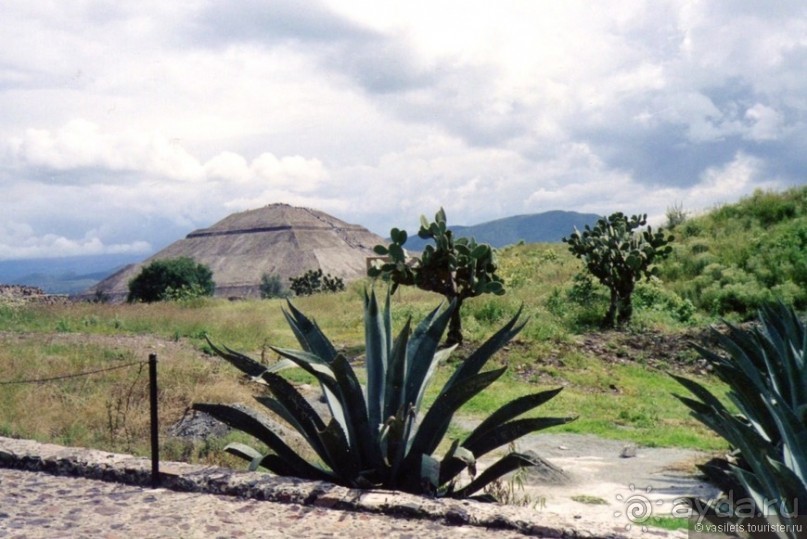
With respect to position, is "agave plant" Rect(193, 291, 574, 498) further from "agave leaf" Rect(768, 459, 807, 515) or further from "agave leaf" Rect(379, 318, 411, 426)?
"agave leaf" Rect(768, 459, 807, 515)

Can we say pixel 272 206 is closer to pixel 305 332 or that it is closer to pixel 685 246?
pixel 685 246

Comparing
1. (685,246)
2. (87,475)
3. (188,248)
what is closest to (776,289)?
(685,246)

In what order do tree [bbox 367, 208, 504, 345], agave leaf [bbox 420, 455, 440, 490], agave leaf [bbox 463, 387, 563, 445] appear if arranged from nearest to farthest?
agave leaf [bbox 420, 455, 440, 490] → agave leaf [bbox 463, 387, 563, 445] → tree [bbox 367, 208, 504, 345]

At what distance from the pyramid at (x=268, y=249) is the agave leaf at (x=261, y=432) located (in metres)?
79.7

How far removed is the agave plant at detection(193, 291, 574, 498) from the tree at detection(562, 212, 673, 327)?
12213mm

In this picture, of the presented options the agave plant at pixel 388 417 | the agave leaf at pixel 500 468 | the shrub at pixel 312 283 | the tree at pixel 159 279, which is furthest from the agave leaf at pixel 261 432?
the tree at pixel 159 279

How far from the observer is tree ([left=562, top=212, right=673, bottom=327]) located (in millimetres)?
17203

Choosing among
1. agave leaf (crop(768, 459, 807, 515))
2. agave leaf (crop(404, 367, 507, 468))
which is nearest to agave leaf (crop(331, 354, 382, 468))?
agave leaf (crop(404, 367, 507, 468))

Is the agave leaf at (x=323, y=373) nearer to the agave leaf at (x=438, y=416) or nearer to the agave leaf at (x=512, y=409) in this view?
the agave leaf at (x=438, y=416)

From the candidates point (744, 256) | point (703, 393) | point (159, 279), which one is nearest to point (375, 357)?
point (703, 393)

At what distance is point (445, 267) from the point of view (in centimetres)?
1513

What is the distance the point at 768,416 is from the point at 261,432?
2.98m

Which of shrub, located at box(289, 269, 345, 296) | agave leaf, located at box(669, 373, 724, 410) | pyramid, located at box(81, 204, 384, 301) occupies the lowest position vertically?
agave leaf, located at box(669, 373, 724, 410)

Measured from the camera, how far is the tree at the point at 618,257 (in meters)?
17.2
